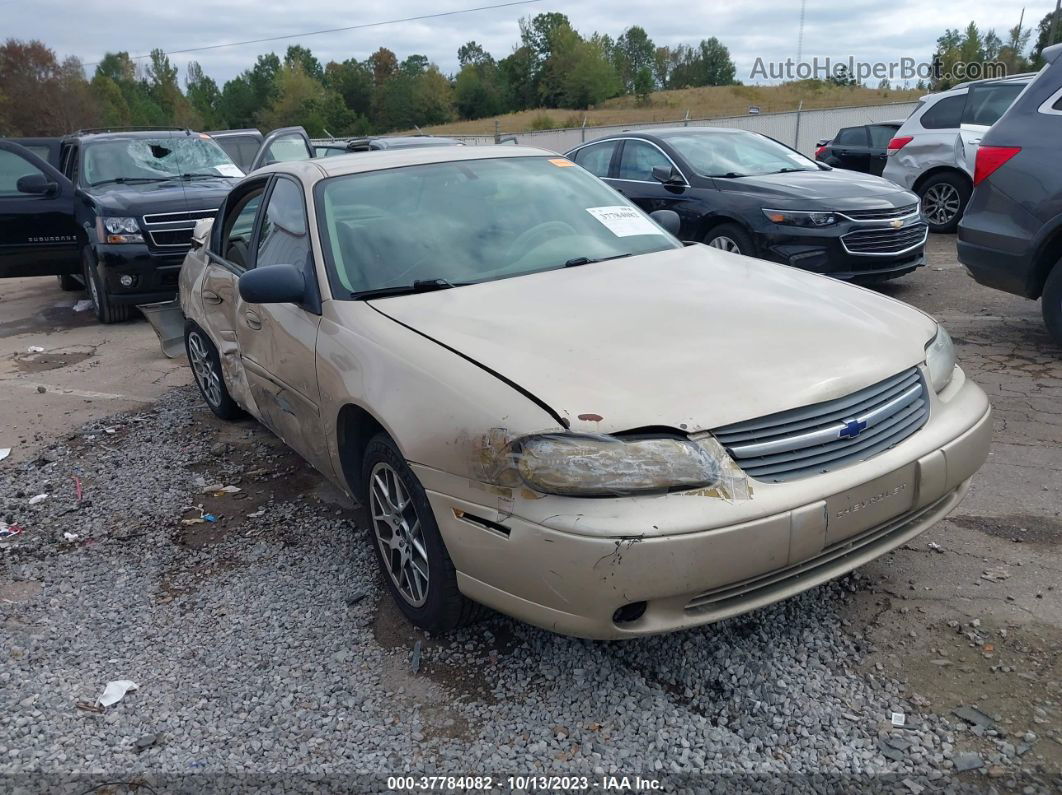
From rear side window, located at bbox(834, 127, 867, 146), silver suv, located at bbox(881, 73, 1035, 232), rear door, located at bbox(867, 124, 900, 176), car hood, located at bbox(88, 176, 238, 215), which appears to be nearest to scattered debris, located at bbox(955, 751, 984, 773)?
car hood, located at bbox(88, 176, 238, 215)

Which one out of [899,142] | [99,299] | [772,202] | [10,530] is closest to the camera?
[10,530]

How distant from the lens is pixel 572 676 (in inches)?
109

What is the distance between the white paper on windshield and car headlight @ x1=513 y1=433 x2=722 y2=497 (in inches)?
70.5

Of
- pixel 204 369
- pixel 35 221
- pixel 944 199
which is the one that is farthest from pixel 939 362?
pixel 35 221

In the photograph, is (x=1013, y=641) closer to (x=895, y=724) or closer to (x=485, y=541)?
(x=895, y=724)

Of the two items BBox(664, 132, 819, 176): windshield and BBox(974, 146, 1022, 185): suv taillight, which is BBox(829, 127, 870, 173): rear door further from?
BBox(974, 146, 1022, 185): suv taillight

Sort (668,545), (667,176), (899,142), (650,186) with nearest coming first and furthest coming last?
(668,545)
(667,176)
(650,186)
(899,142)

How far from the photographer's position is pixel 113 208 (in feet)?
27.7

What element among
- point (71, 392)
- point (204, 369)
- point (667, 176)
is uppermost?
point (667, 176)

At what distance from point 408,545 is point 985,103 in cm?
1076

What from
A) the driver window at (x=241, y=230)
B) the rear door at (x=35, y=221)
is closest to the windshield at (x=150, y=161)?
the rear door at (x=35, y=221)

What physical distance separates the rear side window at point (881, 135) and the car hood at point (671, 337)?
1226 cm

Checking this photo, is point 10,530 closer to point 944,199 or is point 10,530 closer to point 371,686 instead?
point 371,686

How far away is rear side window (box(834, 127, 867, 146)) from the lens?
14.6m
